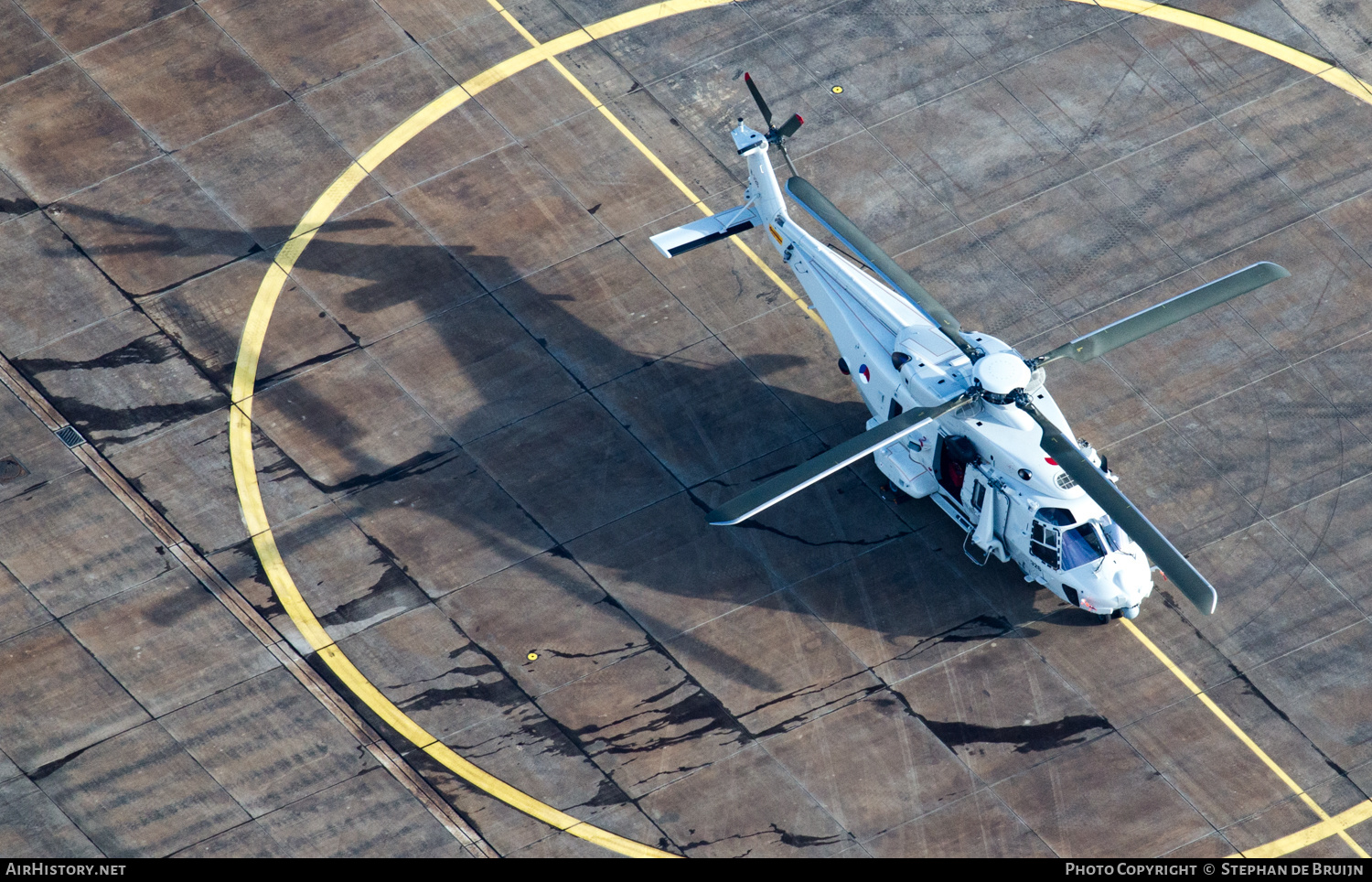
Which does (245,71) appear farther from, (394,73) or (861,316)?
(861,316)

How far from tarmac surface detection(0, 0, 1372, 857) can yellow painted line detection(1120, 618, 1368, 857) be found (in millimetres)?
145

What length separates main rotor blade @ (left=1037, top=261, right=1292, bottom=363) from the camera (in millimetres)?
38719

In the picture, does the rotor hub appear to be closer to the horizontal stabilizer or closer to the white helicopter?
the white helicopter

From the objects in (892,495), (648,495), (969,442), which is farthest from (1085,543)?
(648,495)

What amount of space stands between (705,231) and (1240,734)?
1768 centimetres

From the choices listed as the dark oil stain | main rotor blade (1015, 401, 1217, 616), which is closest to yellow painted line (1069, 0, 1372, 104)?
main rotor blade (1015, 401, 1217, 616)

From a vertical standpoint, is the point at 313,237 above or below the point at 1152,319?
below

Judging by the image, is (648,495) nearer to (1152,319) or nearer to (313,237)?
(313,237)

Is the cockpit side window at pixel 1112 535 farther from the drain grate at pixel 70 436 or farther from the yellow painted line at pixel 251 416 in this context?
the drain grate at pixel 70 436

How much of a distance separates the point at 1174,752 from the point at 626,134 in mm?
23302

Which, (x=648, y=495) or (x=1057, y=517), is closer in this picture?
(x=1057, y=517)

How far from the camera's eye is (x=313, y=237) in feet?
162

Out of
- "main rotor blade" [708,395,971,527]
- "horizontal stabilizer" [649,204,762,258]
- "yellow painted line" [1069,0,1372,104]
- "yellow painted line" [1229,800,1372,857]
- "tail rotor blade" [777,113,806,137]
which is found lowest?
"yellow painted line" [1229,800,1372,857]

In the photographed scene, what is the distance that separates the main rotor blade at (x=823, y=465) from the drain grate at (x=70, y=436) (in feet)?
60.6
